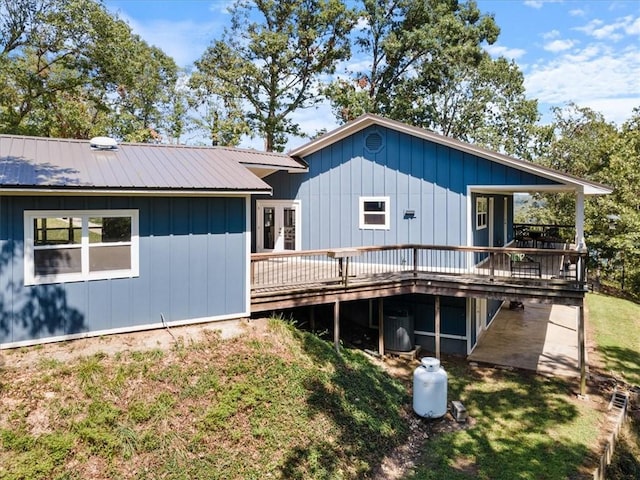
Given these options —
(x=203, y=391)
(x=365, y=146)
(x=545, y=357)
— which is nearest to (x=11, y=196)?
(x=203, y=391)

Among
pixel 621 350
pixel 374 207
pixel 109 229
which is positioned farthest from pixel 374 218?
pixel 621 350

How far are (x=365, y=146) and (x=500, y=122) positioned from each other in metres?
19.4

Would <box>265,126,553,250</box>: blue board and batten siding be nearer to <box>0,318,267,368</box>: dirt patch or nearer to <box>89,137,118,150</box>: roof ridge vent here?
<box>0,318,267,368</box>: dirt patch

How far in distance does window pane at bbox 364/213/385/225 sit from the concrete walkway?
4724mm

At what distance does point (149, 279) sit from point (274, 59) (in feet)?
71.2

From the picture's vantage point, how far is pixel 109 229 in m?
8.17

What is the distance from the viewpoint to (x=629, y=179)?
21.5 metres

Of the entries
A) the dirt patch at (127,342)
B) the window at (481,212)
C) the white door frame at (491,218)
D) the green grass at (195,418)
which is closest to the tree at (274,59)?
the white door frame at (491,218)

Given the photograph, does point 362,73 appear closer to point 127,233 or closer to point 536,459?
point 127,233

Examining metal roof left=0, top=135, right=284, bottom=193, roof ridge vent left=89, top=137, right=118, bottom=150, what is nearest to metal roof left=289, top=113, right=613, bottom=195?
metal roof left=0, top=135, right=284, bottom=193

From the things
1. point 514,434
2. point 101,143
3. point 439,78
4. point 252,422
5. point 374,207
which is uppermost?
point 439,78

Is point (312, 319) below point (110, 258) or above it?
below

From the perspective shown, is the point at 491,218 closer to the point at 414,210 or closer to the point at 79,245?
the point at 414,210

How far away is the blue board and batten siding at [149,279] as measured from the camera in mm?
7293
